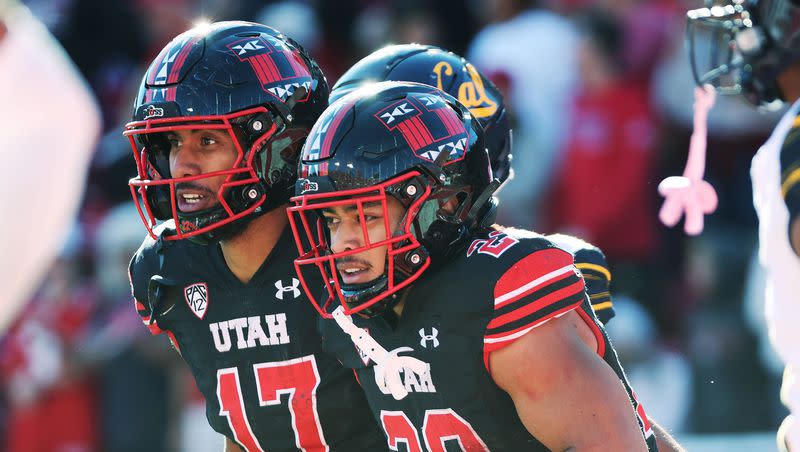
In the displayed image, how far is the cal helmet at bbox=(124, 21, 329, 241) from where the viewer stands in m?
3.48

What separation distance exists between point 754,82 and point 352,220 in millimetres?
1365

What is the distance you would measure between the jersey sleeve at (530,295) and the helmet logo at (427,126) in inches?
12.9

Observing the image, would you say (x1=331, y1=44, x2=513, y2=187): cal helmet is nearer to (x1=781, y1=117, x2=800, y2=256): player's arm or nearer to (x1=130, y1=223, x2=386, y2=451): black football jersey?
(x1=130, y1=223, x2=386, y2=451): black football jersey

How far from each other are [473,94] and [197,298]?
3.31 feet

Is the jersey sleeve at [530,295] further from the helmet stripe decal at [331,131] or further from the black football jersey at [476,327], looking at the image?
the helmet stripe decal at [331,131]

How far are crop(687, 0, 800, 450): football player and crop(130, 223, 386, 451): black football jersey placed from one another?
1.11m

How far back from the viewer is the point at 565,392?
9.32 ft

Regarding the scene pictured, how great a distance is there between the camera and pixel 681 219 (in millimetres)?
6922

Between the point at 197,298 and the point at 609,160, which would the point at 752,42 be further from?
the point at 609,160

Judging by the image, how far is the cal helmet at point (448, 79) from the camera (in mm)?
3896

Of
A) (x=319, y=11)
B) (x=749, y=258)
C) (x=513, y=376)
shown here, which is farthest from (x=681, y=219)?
(x=513, y=376)

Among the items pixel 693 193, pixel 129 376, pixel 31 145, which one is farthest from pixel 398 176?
pixel 129 376

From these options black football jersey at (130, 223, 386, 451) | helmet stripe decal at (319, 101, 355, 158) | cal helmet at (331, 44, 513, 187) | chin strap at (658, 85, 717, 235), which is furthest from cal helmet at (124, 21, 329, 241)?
chin strap at (658, 85, 717, 235)


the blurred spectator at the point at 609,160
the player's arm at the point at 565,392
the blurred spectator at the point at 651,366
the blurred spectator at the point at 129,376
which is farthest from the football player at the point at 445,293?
the blurred spectator at the point at 129,376
